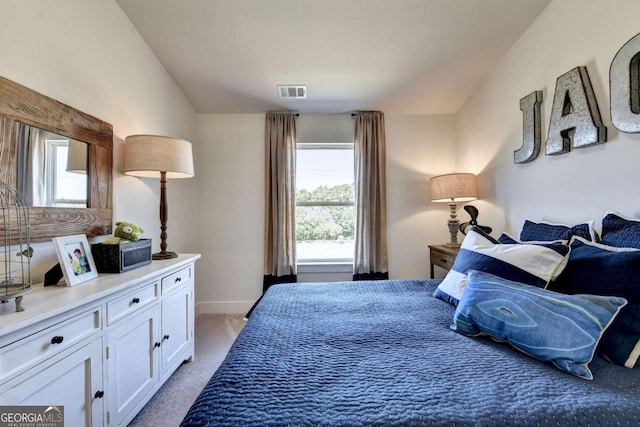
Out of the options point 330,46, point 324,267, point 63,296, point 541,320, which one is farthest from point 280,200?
point 541,320

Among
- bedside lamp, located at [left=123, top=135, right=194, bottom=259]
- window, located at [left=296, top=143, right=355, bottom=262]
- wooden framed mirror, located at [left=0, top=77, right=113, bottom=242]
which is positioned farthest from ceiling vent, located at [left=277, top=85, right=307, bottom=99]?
wooden framed mirror, located at [left=0, top=77, right=113, bottom=242]

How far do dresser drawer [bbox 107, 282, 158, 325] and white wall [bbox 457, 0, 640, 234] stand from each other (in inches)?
106

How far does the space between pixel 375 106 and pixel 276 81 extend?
3.80ft

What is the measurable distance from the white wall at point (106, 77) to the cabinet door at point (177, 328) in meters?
0.64

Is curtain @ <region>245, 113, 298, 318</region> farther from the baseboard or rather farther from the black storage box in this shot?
the black storage box

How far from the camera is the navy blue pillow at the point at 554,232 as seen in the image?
61.3 inches

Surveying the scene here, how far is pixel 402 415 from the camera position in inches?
28.0

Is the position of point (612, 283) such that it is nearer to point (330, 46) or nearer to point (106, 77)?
point (330, 46)

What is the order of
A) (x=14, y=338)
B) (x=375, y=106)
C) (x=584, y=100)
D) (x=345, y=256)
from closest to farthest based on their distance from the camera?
(x=14, y=338) < (x=584, y=100) < (x=375, y=106) < (x=345, y=256)

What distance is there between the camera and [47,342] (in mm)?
1012

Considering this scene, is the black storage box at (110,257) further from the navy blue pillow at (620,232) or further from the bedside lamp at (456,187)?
the bedside lamp at (456,187)

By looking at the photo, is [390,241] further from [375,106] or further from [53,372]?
[53,372]

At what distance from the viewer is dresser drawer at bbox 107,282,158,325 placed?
1350 mm

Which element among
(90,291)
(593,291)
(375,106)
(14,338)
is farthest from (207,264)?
(593,291)
